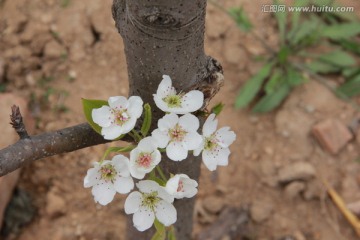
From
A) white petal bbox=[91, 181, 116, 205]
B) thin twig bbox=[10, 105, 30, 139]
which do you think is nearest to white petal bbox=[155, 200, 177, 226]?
white petal bbox=[91, 181, 116, 205]

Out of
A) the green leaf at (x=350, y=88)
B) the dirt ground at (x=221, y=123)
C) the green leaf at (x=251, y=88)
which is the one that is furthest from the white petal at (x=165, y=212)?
the green leaf at (x=350, y=88)

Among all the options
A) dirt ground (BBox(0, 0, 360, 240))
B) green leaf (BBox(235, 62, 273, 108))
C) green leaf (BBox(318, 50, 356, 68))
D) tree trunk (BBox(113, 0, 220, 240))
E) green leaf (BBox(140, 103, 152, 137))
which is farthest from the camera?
green leaf (BBox(318, 50, 356, 68))

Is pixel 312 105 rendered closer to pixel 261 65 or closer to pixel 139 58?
pixel 261 65

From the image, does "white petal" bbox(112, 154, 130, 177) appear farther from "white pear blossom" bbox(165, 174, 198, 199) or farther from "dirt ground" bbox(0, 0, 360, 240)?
"dirt ground" bbox(0, 0, 360, 240)

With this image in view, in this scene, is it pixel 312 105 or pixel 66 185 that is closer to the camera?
pixel 66 185

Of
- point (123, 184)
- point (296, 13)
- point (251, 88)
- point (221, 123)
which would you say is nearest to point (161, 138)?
point (123, 184)

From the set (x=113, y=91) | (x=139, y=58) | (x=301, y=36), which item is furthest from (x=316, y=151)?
(x=139, y=58)
